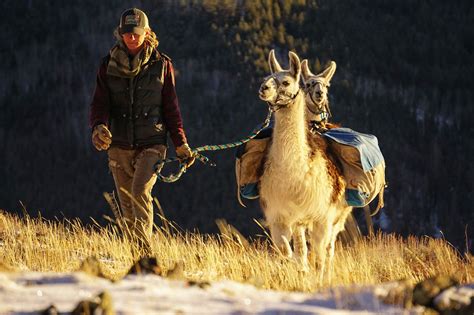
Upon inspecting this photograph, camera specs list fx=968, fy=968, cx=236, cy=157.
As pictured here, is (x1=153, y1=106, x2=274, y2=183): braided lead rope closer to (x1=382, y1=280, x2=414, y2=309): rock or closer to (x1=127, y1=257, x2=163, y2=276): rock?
(x1=127, y1=257, x2=163, y2=276): rock

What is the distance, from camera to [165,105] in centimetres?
665

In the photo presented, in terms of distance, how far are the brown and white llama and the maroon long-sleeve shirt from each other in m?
0.64

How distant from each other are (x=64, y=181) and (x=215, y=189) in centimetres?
2509

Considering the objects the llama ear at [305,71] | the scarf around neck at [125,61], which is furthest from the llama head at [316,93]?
the scarf around neck at [125,61]

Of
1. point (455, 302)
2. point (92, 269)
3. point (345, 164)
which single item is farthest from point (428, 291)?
point (345, 164)

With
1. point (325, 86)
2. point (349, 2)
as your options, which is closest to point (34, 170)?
point (349, 2)

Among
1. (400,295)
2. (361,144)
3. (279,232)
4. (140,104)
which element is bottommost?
(279,232)

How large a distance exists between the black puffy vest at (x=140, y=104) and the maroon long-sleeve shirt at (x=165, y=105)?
53mm

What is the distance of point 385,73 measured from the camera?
549 ft

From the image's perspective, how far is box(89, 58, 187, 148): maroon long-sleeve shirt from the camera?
6531mm

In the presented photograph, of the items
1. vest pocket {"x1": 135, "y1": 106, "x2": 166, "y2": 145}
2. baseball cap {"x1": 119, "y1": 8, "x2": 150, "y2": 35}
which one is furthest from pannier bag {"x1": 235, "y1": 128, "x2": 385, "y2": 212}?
baseball cap {"x1": 119, "y1": 8, "x2": 150, "y2": 35}

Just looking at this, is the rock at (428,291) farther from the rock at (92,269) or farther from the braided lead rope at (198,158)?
the braided lead rope at (198,158)

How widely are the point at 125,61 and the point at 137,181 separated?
800 millimetres

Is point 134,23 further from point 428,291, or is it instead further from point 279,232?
point 428,291
